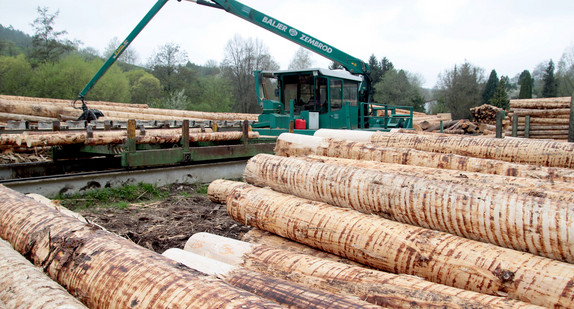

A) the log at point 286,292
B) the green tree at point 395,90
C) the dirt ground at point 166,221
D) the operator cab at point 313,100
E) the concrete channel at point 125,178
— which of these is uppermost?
the green tree at point 395,90

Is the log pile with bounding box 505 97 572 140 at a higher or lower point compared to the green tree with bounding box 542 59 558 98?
lower

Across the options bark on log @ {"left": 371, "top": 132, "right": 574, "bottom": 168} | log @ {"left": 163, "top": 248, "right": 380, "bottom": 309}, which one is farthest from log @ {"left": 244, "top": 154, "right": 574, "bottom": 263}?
bark on log @ {"left": 371, "top": 132, "right": 574, "bottom": 168}

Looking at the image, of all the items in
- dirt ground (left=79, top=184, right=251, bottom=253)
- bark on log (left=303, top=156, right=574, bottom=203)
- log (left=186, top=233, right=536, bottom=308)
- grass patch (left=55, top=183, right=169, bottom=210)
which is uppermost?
bark on log (left=303, top=156, right=574, bottom=203)

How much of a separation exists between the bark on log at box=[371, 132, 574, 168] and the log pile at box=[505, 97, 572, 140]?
999 cm

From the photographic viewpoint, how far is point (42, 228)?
254cm

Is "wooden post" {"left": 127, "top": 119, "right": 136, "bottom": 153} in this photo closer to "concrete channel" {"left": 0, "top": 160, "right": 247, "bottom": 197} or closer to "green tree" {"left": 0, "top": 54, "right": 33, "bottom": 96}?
"concrete channel" {"left": 0, "top": 160, "right": 247, "bottom": 197}

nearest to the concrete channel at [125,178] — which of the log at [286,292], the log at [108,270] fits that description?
the log at [108,270]

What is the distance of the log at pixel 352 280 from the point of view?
189cm

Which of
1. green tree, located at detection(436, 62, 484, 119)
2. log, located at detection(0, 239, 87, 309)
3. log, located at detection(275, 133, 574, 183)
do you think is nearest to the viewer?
log, located at detection(0, 239, 87, 309)

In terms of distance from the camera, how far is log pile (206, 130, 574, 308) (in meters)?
2.20

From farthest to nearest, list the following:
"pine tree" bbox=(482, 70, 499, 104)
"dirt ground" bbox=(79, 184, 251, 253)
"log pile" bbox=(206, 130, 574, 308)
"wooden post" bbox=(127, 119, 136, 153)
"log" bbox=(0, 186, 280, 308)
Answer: "pine tree" bbox=(482, 70, 499, 104) < "wooden post" bbox=(127, 119, 136, 153) < "dirt ground" bbox=(79, 184, 251, 253) < "log pile" bbox=(206, 130, 574, 308) < "log" bbox=(0, 186, 280, 308)

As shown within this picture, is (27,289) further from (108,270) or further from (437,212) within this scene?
(437,212)

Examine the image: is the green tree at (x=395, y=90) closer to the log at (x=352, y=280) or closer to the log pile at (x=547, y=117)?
the log pile at (x=547, y=117)

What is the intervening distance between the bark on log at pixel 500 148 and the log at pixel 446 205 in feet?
4.67
